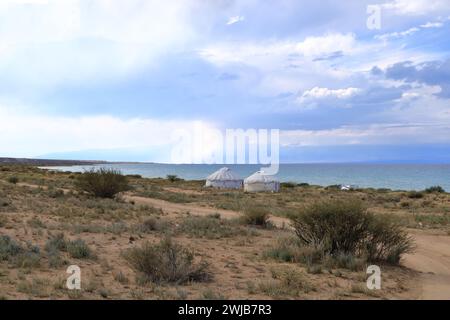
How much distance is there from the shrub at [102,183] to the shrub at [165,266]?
16990 millimetres

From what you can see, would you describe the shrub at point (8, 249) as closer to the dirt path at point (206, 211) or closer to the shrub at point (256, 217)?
the shrub at point (256, 217)

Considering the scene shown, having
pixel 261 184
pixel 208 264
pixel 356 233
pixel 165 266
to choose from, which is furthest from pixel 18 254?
pixel 261 184

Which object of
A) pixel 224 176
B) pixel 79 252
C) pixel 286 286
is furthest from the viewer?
pixel 224 176

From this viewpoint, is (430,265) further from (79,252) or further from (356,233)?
(79,252)

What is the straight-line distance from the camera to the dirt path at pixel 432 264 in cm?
809

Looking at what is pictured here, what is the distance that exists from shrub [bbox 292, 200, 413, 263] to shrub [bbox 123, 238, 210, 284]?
3.15 metres

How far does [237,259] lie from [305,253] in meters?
1.48

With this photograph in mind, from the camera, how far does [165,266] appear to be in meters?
8.34

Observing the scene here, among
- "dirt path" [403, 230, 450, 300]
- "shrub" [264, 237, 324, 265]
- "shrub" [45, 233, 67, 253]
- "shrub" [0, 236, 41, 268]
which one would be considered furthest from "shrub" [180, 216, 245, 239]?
"dirt path" [403, 230, 450, 300]

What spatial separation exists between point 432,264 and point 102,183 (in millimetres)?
18086

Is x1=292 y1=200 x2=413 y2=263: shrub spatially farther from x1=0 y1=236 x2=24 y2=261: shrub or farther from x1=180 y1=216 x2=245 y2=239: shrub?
x1=0 y1=236 x2=24 y2=261: shrub

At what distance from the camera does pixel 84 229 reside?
13750 millimetres
